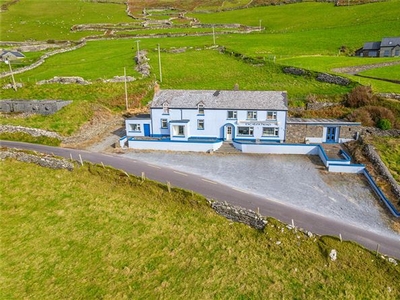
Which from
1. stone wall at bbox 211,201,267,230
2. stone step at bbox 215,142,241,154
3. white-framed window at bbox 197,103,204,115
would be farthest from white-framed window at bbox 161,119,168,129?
stone wall at bbox 211,201,267,230

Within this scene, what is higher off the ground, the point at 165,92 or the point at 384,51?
the point at 384,51

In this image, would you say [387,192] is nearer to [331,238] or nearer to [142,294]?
[331,238]

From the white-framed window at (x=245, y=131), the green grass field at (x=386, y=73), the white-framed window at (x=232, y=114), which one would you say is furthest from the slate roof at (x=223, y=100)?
the green grass field at (x=386, y=73)

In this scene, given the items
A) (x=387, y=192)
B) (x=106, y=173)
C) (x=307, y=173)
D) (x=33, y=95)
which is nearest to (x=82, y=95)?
(x=33, y=95)

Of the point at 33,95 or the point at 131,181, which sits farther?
the point at 33,95

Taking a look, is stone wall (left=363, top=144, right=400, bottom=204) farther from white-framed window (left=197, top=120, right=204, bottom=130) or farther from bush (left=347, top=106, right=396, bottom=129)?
white-framed window (left=197, top=120, right=204, bottom=130)
